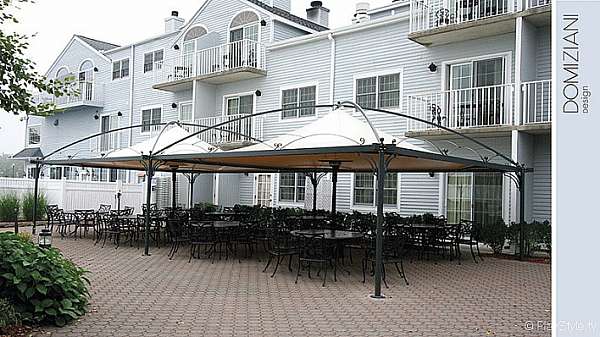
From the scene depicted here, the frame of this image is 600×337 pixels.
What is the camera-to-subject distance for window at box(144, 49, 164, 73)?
24953mm

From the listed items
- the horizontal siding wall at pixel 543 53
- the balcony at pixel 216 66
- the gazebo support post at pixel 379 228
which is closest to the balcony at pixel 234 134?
the balcony at pixel 216 66

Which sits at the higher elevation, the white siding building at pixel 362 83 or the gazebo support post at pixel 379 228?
the white siding building at pixel 362 83

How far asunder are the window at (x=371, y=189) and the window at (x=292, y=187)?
2.41m

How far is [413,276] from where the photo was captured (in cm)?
1004

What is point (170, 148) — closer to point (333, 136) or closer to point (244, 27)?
point (333, 136)

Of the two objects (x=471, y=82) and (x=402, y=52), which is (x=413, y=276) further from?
(x=402, y=52)

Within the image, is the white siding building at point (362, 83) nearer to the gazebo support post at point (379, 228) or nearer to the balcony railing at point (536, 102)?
the balcony railing at point (536, 102)

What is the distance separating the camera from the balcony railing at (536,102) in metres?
12.8

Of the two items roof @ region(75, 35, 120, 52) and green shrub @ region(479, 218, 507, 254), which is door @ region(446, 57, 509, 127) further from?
roof @ region(75, 35, 120, 52)

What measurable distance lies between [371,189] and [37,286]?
484 inches

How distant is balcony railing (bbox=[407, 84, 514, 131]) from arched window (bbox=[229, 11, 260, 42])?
8.05 metres

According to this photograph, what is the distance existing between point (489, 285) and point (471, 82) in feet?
23.4

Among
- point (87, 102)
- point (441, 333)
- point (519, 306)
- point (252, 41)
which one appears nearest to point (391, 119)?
point (252, 41)
